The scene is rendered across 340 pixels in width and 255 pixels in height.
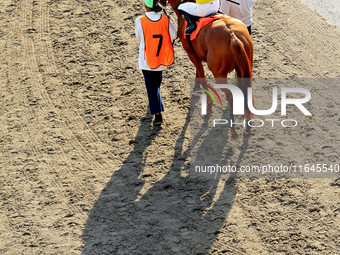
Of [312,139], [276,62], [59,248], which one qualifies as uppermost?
[276,62]

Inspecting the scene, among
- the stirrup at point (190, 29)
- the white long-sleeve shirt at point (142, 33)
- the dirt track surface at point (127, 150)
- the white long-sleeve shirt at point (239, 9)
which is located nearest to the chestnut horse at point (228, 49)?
the stirrup at point (190, 29)

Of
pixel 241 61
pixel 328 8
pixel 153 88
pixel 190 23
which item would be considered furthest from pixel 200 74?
pixel 328 8

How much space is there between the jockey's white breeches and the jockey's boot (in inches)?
2.2

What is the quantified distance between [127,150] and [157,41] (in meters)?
1.76

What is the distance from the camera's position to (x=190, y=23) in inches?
219

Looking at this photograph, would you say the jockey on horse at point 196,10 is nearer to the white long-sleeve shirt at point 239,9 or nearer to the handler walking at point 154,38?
the handler walking at point 154,38

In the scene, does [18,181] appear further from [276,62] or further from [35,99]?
[276,62]

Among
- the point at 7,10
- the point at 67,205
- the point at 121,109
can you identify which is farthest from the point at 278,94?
the point at 7,10

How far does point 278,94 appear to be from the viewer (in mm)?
6551

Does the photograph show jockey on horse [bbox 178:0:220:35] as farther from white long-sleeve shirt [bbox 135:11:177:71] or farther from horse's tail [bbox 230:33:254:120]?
horse's tail [bbox 230:33:254:120]

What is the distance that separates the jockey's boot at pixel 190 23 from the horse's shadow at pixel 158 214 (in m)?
1.93

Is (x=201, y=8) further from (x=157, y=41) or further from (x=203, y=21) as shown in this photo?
(x=157, y=41)

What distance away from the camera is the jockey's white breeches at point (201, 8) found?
546 centimetres

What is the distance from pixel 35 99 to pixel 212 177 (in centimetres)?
365
